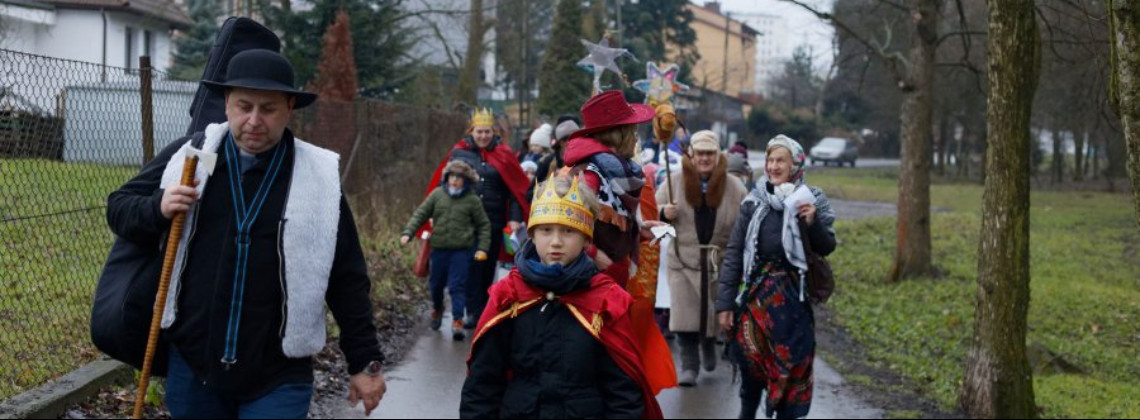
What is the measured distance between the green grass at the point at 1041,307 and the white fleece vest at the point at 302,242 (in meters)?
5.57

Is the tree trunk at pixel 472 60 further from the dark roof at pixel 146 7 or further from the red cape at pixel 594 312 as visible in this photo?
A: the red cape at pixel 594 312

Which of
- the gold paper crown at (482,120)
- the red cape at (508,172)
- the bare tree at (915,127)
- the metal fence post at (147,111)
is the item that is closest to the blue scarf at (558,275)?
the metal fence post at (147,111)

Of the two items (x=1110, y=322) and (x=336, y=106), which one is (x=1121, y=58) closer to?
(x=1110, y=322)

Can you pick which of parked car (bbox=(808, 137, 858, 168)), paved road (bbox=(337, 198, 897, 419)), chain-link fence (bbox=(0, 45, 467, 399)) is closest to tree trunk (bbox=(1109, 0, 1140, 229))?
paved road (bbox=(337, 198, 897, 419))

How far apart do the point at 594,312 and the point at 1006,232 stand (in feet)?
15.2

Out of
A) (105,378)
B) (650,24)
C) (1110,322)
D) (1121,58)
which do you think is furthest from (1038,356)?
(650,24)

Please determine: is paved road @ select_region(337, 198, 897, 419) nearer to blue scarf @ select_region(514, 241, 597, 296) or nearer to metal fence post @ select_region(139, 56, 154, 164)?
metal fence post @ select_region(139, 56, 154, 164)

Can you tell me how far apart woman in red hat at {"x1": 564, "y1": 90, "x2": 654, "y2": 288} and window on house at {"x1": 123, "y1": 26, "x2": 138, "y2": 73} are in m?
28.9

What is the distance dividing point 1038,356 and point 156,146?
24.1 ft

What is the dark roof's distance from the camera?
27812mm

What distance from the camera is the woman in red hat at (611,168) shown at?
20.7ft

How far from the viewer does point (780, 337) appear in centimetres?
709

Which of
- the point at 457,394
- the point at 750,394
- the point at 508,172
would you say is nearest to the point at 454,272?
the point at 508,172

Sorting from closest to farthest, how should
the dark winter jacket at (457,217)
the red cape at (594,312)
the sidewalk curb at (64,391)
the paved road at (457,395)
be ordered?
the red cape at (594,312) < the sidewalk curb at (64,391) < the paved road at (457,395) < the dark winter jacket at (457,217)
